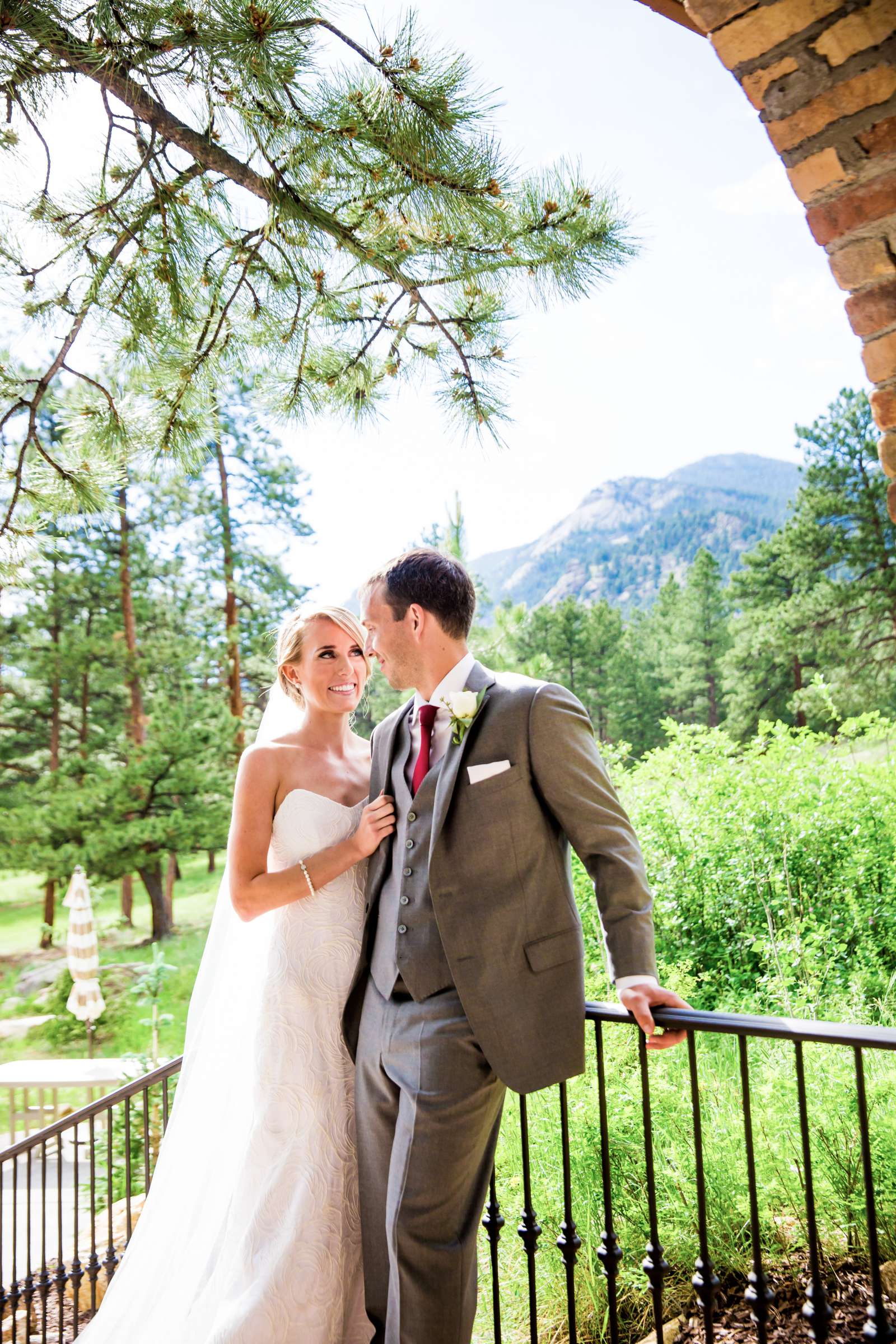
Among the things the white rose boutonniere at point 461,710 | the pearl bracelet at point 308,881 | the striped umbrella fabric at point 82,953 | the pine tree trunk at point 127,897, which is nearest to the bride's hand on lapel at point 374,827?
the pearl bracelet at point 308,881

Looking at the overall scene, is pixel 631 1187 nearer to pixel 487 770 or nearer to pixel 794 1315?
pixel 794 1315

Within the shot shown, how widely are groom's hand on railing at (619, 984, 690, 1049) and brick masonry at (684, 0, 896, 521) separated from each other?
91 cm

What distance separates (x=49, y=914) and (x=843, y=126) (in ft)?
55.8

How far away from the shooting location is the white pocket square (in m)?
1.89

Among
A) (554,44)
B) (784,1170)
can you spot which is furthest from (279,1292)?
(554,44)

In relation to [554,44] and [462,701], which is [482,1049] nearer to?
[462,701]

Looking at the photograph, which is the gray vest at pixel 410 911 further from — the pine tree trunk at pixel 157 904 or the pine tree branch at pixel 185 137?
the pine tree trunk at pixel 157 904

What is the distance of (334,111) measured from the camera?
2.56 m

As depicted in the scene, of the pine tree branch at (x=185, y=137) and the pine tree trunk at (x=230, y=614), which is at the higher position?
the pine tree trunk at (x=230, y=614)

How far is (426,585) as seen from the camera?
6.82 ft

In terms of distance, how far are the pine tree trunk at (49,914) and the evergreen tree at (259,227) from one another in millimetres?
13905

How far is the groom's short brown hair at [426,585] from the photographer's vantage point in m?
2.08

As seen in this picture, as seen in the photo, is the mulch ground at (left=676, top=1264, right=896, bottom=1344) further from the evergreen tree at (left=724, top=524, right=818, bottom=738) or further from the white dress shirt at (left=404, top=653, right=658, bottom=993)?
the evergreen tree at (left=724, top=524, right=818, bottom=738)

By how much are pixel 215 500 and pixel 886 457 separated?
54.3 ft
